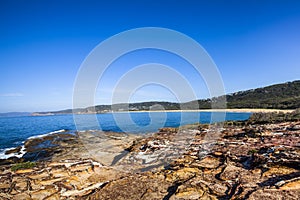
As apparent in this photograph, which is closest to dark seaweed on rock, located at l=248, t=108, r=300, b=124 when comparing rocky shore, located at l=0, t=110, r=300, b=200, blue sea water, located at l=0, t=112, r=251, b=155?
rocky shore, located at l=0, t=110, r=300, b=200

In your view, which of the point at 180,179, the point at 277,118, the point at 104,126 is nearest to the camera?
the point at 180,179

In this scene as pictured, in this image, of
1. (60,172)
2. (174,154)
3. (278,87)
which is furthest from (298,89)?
(60,172)

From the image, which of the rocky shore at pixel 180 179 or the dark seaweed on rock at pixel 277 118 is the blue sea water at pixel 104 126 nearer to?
the dark seaweed on rock at pixel 277 118

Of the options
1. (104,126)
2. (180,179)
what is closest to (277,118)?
(180,179)

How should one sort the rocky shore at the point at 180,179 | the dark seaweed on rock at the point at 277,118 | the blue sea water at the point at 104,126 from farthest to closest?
the blue sea water at the point at 104,126, the dark seaweed on rock at the point at 277,118, the rocky shore at the point at 180,179

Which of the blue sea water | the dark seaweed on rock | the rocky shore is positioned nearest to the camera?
the rocky shore

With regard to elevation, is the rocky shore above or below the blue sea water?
above

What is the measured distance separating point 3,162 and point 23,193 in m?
8.23

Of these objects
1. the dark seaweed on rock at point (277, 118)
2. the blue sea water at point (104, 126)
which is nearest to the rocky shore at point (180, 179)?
the dark seaweed on rock at point (277, 118)

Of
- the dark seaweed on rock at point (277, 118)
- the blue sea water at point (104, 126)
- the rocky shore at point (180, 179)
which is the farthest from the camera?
the blue sea water at point (104, 126)

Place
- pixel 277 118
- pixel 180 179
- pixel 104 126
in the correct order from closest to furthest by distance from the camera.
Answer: pixel 180 179 → pixel 277 118 → pixel 104 126

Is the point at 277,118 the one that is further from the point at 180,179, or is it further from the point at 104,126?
the point at 104,126

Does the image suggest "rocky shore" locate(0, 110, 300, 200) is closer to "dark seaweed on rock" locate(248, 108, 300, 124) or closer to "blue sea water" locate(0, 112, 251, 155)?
"dark seaweed on rock" locate(248, 108, 300, 124)

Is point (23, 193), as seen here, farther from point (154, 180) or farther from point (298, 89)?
point (298, 89)
